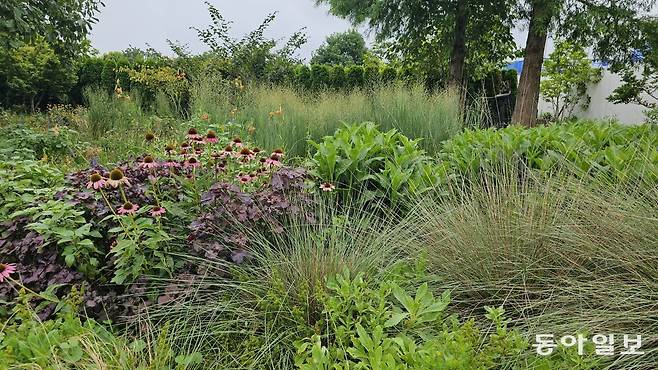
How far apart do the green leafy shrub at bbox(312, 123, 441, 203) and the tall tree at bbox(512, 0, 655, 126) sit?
533cm

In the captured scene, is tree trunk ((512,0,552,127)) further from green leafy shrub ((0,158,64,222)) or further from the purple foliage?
green leafy shrub ((0,158,64,222))

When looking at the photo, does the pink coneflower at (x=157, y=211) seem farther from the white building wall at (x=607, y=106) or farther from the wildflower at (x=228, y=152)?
the white building wall at (x=607, y=106)

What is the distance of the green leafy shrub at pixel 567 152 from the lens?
2.41 metres

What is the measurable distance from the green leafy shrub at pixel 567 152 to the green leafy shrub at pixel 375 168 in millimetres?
246

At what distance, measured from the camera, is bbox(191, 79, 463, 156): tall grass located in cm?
440

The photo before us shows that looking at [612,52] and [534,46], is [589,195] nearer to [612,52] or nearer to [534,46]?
[534,46]

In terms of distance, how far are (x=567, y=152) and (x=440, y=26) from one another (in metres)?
6.96

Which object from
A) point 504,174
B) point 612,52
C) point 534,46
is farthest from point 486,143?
point 612,52

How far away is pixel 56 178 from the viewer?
268cm

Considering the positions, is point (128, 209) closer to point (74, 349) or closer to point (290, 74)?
point (74, 349)

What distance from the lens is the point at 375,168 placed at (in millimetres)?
2943

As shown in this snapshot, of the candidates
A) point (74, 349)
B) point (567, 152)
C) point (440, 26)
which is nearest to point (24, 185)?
point (74, 349)

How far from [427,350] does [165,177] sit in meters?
1.41

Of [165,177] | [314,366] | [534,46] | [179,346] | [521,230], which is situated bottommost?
[179,346]
